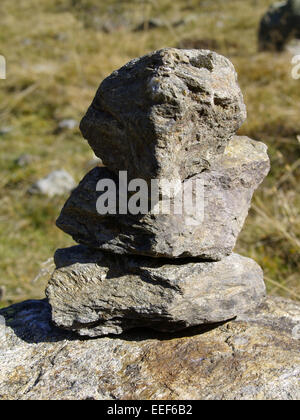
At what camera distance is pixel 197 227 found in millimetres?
2418

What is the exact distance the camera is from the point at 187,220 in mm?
2377

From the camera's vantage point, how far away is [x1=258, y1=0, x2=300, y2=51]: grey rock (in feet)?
29.3

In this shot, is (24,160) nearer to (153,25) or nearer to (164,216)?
(164,216)

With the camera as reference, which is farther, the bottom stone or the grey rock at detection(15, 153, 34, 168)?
the grey rock at detection(15, 153, 34, 168)

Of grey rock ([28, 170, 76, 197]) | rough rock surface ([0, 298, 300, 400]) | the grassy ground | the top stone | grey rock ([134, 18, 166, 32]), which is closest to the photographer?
the top stone

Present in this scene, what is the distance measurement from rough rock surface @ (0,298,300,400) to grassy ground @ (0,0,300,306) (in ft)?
1.96

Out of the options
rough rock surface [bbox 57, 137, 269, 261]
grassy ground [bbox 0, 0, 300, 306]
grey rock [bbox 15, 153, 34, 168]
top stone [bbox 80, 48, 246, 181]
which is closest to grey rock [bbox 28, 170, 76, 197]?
grassy ground [bbox 0, 0, 300, 306]

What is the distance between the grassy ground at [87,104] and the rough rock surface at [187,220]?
2.59ft

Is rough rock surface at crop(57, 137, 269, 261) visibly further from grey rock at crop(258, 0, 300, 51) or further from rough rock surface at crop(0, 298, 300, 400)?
grey rock at crop(258, 0, 300, 51)

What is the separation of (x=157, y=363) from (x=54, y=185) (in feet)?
13.7

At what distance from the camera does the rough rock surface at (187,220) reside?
7.64 feet

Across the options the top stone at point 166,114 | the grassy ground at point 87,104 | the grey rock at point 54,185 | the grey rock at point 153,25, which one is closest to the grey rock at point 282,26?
the grassy ground at point 87,104

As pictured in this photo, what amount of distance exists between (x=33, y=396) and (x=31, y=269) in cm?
281
